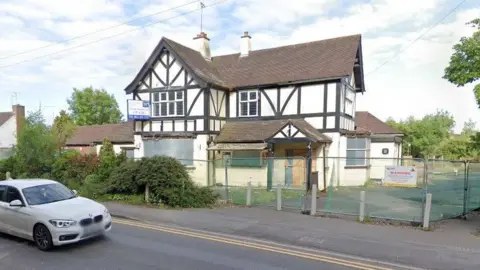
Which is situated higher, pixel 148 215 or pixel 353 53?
pixel 353 53

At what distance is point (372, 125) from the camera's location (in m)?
25.6

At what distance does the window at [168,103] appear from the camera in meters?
19.5

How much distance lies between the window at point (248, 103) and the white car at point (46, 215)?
42.3 ft

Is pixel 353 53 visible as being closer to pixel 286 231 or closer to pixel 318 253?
pixel 286 231

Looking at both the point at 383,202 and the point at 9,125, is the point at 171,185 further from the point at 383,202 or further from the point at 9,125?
the point at 9,125

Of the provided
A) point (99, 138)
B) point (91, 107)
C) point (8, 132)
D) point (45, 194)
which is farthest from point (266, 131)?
point (91, 107)

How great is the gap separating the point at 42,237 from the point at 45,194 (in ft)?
4.06

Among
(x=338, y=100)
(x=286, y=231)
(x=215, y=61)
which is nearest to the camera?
(x=286, y=231)

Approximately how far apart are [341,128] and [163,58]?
1154 centimetres

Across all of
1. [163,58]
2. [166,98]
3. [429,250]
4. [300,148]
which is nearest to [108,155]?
[166,98]

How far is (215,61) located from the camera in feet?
75.7

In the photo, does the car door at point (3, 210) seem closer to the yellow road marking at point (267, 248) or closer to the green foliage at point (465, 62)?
the yellow road marking at point (267, 248)

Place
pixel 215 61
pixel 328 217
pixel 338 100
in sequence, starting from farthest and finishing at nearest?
pixel 215 61, pixel 338 100, pixel 328 217

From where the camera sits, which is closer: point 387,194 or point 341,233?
point 341,233
